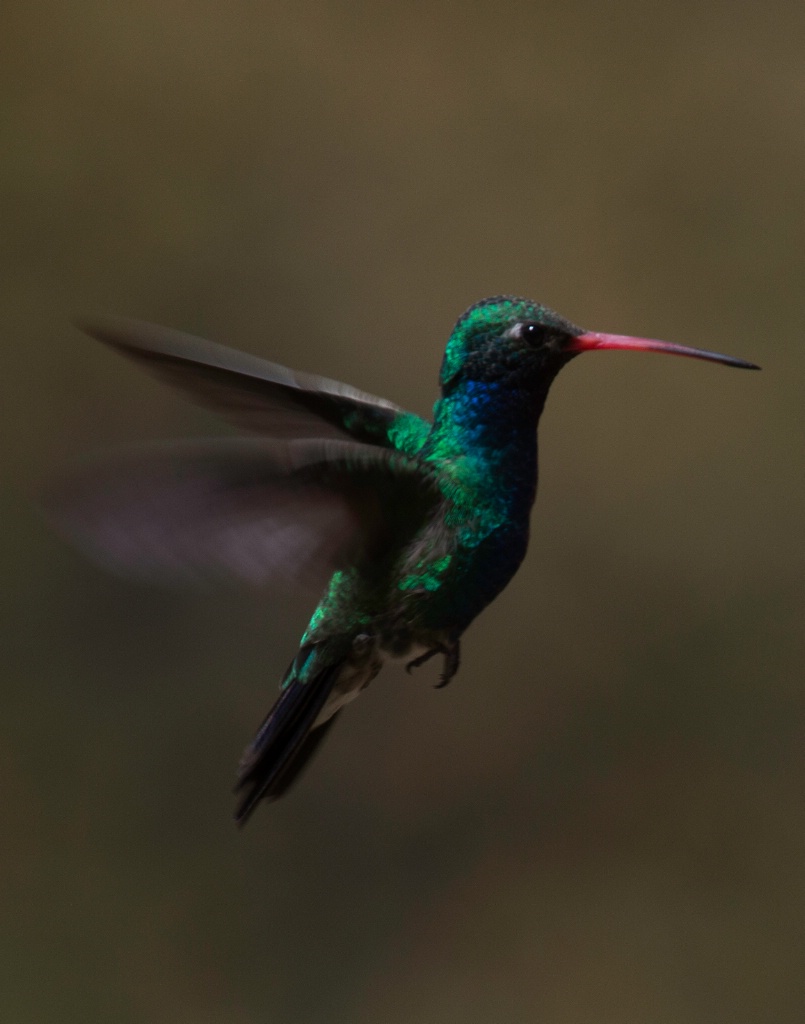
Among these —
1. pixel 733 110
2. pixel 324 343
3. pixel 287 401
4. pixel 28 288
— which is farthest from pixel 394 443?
pixel 733 110

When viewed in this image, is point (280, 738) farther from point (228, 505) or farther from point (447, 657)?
point (228, 505)

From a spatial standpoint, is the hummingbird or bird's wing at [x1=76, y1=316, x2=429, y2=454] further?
bird's wing at [x1=76, y1=316, x2=429, y2=454]

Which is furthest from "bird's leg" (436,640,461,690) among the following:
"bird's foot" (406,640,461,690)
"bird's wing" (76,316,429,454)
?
"bird's wing" (76,316,429,454)

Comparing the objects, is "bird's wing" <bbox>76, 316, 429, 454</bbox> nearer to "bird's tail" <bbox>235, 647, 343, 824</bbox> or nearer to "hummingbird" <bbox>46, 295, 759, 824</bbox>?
"hummingbird" <bbox>46, 295, 759, 824</bbox>

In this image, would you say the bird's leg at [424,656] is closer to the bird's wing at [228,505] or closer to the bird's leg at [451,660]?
the bird's leg at [451,660]

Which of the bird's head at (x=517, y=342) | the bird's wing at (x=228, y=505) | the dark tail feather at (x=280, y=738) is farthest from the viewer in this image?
the dark tail feather at (x=280, y=738)

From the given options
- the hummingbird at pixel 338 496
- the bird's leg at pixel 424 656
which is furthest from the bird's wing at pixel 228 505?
the bird's leg at pixel 424 656
